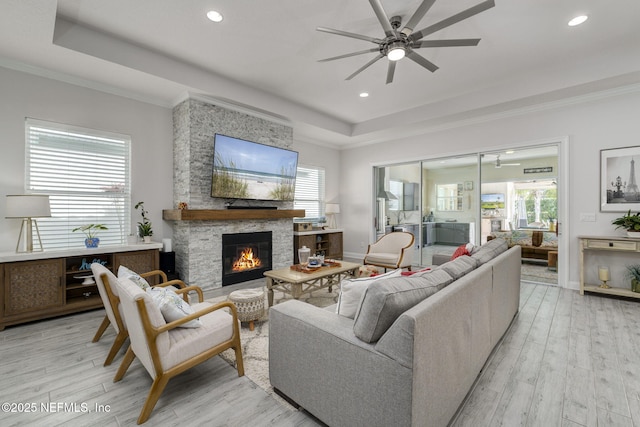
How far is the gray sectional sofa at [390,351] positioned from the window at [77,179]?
11.7 feet

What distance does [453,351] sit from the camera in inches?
62.4

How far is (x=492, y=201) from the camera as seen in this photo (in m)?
5.39

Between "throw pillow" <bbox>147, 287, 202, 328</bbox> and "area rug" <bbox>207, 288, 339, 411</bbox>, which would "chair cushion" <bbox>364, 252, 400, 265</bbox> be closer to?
"area rug" <bbox>207, 288, 339, 411</bbox>

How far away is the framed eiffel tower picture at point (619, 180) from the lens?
4.08 m

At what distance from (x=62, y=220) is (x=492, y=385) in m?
5.08

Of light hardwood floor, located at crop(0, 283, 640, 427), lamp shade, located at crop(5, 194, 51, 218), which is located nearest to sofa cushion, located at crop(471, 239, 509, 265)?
light hardwood floor, located at crop(0, 283, 640, 427)

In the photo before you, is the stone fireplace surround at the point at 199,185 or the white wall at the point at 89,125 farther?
the stone fireplace surround at the point at 199,185

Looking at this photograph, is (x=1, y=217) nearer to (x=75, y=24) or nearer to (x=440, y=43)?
(x=75, y=24)

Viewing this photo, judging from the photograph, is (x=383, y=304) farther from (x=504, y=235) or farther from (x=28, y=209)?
(x=504, y=235)

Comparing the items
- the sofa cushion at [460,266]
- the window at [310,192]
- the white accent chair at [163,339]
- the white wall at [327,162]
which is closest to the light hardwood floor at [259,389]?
the white accent chair at [163,339]

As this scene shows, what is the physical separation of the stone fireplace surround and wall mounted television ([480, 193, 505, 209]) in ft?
15.0

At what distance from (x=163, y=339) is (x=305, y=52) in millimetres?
3471

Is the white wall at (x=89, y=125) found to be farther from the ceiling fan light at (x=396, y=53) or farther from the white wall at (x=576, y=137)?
the white wall at (x=576, y=137)

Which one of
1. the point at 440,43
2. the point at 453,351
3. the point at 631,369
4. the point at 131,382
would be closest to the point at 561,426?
the point at 453,351
